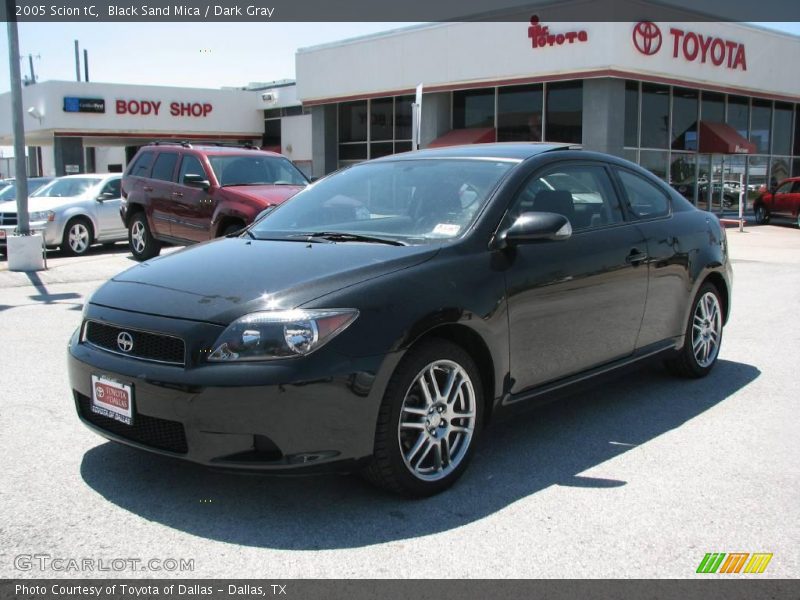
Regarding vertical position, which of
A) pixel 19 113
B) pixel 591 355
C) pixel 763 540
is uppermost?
pixel 19 113

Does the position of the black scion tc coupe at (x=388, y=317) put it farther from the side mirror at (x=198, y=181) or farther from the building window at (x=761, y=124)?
the building window at (x=761, y=124)

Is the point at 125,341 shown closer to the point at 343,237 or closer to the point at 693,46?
the point at 343,237

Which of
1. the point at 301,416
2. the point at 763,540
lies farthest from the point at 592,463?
the point at 301,416

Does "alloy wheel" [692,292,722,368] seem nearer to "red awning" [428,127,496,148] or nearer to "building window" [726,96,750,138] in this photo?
"red awning" [428,127,496,148]

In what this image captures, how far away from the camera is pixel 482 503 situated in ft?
12.5

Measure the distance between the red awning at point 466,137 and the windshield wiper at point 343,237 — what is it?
21629 millimetres

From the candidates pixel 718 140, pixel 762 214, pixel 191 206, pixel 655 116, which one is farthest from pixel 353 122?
pixel 191 206

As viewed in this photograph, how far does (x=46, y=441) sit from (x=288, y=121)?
3465 centimetres

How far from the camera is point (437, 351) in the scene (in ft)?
12.4

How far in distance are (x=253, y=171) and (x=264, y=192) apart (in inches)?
35.1

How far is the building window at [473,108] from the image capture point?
2664 cm

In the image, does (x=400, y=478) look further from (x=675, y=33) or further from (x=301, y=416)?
(x=675, y=33)

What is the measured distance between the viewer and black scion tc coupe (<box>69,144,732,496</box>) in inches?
133

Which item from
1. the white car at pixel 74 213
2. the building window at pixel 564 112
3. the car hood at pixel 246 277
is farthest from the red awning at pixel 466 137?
the car hood at pixel 246 277
